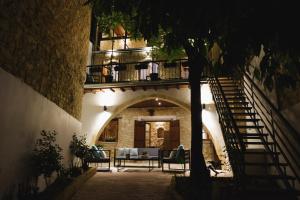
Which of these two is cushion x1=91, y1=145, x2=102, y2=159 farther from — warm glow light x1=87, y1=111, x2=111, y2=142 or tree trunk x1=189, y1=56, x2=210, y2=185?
tree trunk x1=189, y1=56, x2=210, y2=185

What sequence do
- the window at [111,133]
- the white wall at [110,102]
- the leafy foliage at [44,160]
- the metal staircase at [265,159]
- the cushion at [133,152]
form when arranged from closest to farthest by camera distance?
the metal staircase at [265,159]
the leafy foliage at [44,160]
the cushion at [133,152]
the white wall at [110,102]
the window at [111,133]

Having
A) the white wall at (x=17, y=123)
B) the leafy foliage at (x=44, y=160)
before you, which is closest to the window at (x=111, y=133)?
the white wall at (x=17, y=123)

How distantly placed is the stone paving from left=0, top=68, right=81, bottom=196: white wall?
1417 millimetres

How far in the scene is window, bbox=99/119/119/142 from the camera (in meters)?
13.8

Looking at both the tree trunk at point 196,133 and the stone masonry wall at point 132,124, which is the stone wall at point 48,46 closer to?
the tree trunk at point 196,133

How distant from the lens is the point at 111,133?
13938mm

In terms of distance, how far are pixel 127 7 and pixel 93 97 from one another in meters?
9.32

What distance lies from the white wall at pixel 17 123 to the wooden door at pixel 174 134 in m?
8.46

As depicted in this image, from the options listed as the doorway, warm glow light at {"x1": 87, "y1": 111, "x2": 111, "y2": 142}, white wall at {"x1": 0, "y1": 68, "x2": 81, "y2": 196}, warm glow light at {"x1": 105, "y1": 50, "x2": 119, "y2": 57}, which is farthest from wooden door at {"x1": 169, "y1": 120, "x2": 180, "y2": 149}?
white wall at {"x1": 0, "y1": 68, "x2": 81, "y2": 196}

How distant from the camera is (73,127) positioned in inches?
292

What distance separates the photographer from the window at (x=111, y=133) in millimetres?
13782

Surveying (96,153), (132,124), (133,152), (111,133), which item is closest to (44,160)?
(96,153)

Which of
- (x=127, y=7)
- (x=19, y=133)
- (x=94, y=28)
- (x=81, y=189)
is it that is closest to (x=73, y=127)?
(x=81, y=189)

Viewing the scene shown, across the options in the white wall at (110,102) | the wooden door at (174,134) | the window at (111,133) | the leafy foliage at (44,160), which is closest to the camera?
the leafy foliage at (44,160)
